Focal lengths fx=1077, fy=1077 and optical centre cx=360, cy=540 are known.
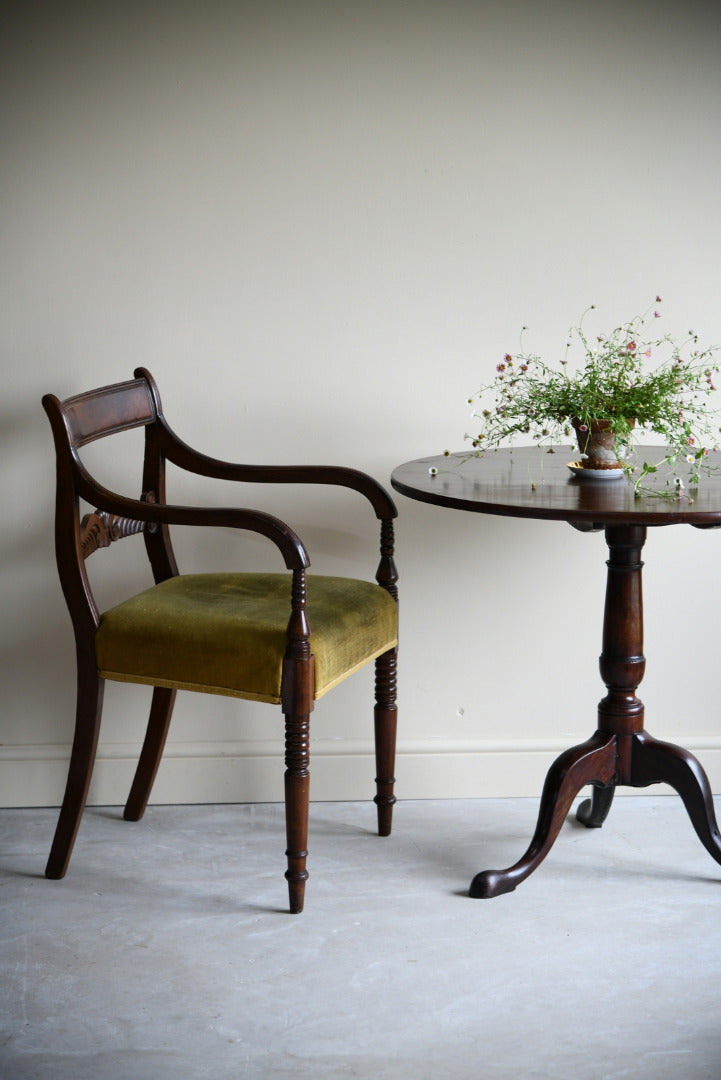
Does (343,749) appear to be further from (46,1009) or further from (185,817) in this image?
(46,1009)

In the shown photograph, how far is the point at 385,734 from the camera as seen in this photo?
253 centimetres

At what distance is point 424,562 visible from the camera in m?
2.79

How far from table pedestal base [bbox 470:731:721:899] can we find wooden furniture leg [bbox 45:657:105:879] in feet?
2.82

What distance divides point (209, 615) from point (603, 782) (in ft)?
3.11

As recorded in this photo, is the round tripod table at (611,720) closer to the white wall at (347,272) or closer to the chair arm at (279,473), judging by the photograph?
the chair arm at (279,473)

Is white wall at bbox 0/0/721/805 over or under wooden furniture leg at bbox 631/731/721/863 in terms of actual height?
over

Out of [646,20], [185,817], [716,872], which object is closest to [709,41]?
[646,20]

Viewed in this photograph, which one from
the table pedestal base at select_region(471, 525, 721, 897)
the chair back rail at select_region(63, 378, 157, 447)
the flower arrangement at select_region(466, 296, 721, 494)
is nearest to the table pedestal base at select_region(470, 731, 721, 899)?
the table pedestal base at select_region(471, 525, 721, 897)

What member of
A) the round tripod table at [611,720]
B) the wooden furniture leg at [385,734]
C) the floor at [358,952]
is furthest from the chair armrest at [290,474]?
the floor at [358,952]

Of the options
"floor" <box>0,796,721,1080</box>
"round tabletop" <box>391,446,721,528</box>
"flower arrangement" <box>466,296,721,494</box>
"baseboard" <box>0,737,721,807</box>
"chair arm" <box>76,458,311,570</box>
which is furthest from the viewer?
"baseboard" <box>0,737,721,807</box>

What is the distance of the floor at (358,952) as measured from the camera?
175 cm

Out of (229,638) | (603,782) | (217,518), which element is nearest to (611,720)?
(603,782)

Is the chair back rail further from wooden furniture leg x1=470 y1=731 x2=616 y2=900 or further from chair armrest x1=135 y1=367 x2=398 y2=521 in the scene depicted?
wooden furniture leg x1=470 y1=731 x2=616 y2=900

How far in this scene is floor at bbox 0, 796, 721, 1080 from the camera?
175 cm
